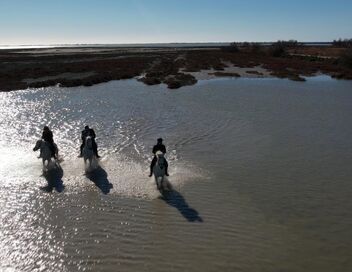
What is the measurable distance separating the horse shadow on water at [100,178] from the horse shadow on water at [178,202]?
1955 mm

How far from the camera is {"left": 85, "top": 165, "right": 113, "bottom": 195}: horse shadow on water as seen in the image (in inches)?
604

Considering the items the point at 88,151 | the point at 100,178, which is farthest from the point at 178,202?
the point at 88,151

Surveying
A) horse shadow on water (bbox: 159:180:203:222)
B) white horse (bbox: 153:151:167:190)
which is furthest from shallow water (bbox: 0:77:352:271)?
white horse (bbox: 153:151:167:190)

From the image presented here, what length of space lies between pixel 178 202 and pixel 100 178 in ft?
12.5

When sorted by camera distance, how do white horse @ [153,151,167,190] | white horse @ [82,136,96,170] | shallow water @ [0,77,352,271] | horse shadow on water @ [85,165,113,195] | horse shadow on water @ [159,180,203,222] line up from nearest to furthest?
shallow water @ [0,77,352,271] → horse shadow on water @ [159,180,203,222] → white horse @ [153,151,167,190] → horse shadow on water @ [85,165,113,195] → white horse @ [82,136,96,170]

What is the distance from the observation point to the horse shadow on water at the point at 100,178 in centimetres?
1535

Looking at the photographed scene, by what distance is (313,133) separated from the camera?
2361cm

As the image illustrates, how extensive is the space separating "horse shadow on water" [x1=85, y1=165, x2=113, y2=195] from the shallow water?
0.09 m

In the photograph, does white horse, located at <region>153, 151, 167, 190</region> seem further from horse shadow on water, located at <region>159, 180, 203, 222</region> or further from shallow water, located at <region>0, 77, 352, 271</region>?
shallow water, located at <region>0, 77, 352, 271</region>

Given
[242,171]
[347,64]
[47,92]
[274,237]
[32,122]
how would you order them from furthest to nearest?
[347,64] → [47,92] → [32,122] → [242,171] → [274,237]

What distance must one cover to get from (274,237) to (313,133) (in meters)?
13.3

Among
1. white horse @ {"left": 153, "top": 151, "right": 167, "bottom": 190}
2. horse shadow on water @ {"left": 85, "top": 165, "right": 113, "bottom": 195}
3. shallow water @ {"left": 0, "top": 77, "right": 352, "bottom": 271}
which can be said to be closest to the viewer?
shallow water @ {"left": 0, "top": 77, "right": 352, "bottom": 271}

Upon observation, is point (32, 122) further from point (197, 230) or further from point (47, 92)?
point (197, 230)

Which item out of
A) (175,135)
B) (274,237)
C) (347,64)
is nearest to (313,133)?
(175,135)
